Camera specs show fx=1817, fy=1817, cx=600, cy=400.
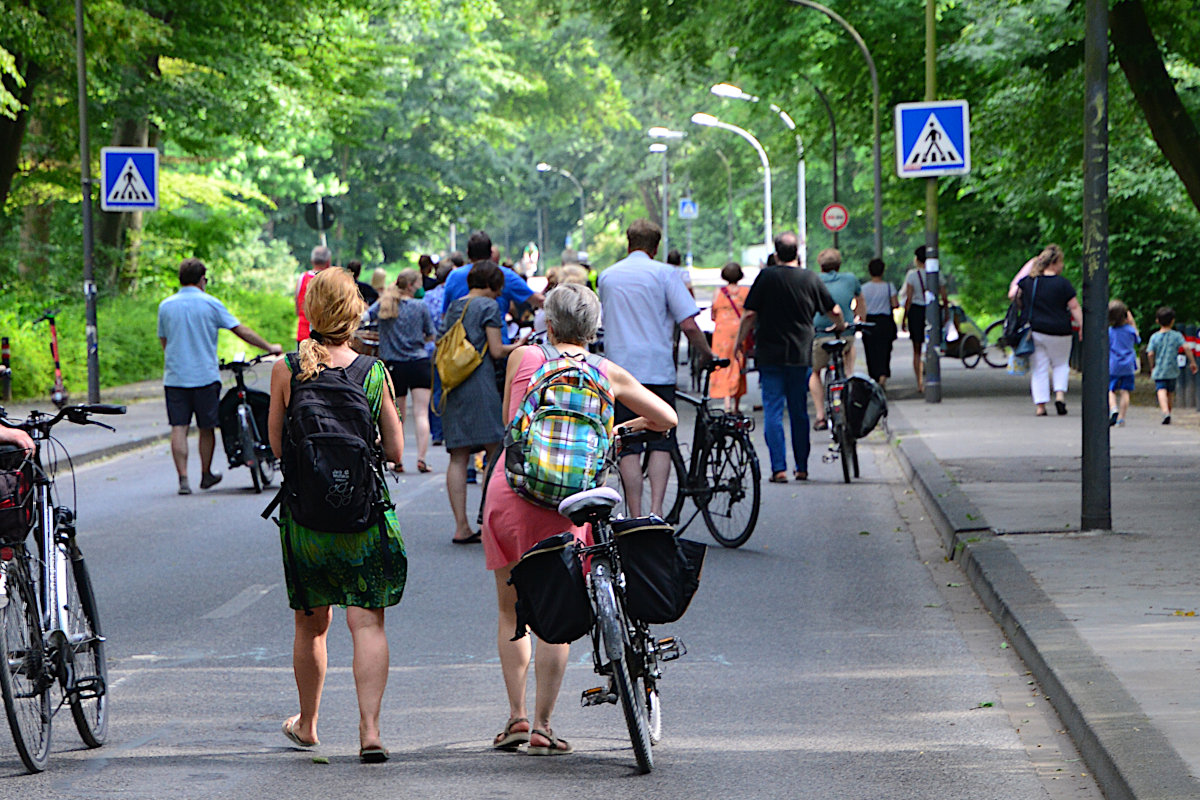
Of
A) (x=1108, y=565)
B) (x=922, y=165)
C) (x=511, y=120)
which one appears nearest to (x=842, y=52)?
(x=922, y=165)

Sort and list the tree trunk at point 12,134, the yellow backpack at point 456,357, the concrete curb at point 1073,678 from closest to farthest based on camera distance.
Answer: the concrete curb at point 1073,678
the yellow backpack at point 456,357
the tree trunk at point 12,134

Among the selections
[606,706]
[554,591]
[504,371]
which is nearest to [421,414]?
[504,371]

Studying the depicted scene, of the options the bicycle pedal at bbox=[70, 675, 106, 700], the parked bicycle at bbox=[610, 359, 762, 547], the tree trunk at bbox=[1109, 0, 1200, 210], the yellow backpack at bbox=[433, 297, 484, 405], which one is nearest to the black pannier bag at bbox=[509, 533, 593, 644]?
the bicycle pedal at bbox=[70, 675, 106, 700]

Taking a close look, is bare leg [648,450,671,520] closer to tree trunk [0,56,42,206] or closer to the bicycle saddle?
the bicycle saddle

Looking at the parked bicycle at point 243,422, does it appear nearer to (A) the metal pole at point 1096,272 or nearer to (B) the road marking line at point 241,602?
(B) the road marking line at point 241,602

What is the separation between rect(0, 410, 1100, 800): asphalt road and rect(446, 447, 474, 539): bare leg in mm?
180

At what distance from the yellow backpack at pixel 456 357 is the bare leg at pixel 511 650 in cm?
524

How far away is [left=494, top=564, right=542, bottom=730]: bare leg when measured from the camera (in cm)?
614

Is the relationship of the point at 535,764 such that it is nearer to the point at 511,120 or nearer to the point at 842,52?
the point at 842,52

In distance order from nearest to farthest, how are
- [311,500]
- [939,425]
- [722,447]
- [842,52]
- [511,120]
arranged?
[311,500] < [722,447] < [939,425] < [842,52] < [511,120]

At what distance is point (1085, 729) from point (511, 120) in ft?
209

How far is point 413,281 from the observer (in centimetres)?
1673

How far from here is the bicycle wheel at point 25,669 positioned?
5684 millimetres

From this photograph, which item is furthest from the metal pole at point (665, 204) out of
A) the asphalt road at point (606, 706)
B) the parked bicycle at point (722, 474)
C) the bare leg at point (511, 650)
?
the bare leg at point (511, 650)
